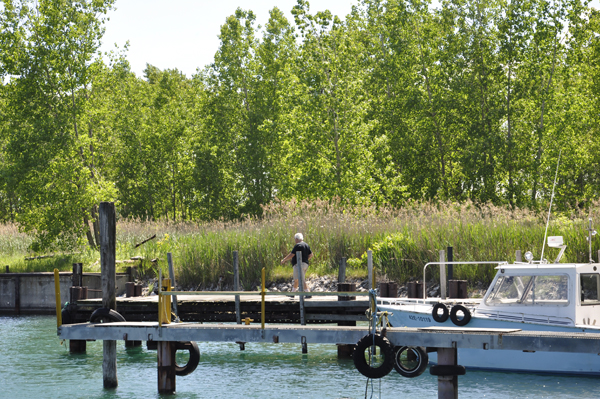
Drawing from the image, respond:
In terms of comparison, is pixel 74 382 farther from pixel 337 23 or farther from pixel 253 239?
pixel 337 23

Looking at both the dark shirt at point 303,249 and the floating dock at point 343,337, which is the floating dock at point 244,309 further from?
the floating dock at point 343,337

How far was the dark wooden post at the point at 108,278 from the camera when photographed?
14.8 m

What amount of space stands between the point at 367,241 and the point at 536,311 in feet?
36.6

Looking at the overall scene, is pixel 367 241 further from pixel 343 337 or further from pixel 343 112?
pixel 343 337

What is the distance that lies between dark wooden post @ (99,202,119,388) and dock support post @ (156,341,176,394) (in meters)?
1.45

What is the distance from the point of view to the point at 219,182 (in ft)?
157

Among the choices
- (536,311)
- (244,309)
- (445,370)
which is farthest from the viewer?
(244,309)

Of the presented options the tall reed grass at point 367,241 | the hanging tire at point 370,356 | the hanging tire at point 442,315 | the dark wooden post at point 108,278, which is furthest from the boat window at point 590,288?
the dark wooden post at point 108,278

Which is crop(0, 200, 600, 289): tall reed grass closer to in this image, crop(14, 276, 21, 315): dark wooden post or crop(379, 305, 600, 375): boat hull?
crop(14, 276, 21, 315): dark wooden post

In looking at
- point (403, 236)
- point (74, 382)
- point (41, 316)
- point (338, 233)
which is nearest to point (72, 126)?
point (41, 316)

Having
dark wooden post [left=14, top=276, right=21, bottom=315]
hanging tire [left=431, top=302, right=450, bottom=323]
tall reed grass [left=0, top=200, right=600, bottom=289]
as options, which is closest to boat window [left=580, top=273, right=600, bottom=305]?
hanging tire [left=431, top=302, right=450, bottom=323]

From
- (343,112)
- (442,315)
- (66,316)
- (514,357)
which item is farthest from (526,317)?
(343,112)

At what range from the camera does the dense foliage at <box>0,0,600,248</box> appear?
33.5 meters

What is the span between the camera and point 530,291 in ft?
48.4
